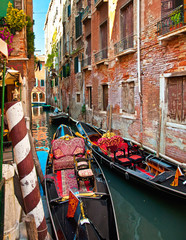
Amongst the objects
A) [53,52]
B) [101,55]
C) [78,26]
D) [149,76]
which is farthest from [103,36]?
[53,52]

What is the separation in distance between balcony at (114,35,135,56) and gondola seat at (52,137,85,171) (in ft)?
11.1

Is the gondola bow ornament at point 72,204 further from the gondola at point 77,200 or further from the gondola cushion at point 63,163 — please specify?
the gondola cushion at point 63,163

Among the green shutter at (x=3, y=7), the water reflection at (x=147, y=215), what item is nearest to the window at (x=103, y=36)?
the green shutter at (x=3, y=7)

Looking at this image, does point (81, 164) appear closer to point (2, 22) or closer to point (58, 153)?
point (58, 153)

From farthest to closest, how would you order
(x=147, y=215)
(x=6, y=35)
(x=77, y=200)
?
(x=6, y=35)
(x=147, y=215)
(x=77, y=200)

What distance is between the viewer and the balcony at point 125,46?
7495 millimetres

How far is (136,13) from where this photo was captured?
7.23 m

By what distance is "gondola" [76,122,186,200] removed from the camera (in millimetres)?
4410

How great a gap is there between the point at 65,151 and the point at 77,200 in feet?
9.06

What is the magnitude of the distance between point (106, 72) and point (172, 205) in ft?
21.7

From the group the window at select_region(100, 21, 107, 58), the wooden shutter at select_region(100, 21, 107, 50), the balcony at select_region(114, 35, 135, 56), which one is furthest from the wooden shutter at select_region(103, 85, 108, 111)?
the balcony at select_region(114, 35, 135, 56)

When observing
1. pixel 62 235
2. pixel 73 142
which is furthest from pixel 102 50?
pixel 62 235

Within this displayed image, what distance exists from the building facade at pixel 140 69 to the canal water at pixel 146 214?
1.31 m

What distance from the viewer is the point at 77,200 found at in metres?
3.26
